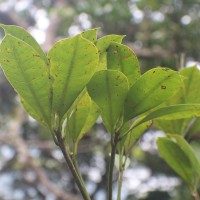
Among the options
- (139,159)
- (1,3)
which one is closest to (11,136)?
(139,159)

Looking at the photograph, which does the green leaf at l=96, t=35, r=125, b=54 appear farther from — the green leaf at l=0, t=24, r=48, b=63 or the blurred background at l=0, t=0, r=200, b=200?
the blurred background at l=0, t=0, r=200, b=200

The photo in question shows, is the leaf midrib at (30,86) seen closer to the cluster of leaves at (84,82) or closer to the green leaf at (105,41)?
the cluster of leaves at (84,82)

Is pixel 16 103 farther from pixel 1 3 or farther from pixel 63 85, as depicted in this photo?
pixel 63 85

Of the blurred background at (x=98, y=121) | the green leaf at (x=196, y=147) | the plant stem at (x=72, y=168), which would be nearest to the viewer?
the plant stem at (x=72, y=168)

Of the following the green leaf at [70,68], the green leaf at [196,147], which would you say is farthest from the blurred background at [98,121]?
the green leaf at [70,68]

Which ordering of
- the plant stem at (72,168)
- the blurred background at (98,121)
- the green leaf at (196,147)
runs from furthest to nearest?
1. the blurred background at (98,121)
2. the green leaf at (196,147)
3. the plant stem at (72,168)

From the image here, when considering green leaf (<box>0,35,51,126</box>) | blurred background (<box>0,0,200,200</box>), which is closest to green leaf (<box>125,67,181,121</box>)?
green leaf (<box>0,35,51,126</box>)
